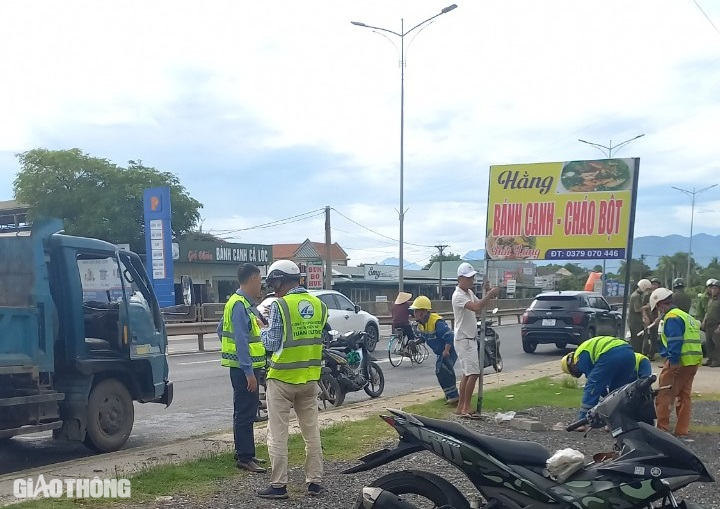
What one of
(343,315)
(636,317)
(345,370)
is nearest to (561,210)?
(345,370)

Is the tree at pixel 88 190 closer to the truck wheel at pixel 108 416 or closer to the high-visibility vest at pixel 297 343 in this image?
the truck wheel at pixel 108 416

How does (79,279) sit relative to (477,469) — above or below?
above

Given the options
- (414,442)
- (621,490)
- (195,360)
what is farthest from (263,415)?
(195,360)

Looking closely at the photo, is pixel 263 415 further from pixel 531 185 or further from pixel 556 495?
pixel 556 495

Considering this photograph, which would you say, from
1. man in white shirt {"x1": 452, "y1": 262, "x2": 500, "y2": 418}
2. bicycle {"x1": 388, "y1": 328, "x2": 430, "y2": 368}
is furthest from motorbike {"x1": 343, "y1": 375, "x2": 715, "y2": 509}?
bicycle {"x1": 388, "y1": 328, "x2": 430, "y2": 368}

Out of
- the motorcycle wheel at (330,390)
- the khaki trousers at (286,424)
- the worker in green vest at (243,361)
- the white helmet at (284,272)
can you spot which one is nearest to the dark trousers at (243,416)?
the worker in green vest at (243,361)

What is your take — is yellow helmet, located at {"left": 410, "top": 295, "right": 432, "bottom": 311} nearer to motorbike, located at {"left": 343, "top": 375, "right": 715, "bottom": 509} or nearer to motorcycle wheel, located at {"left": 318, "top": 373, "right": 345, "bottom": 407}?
motorcycle wheel, located at {"left": 318, "top": 373, "right": 345, "bottom": 407}

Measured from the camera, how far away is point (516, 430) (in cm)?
930

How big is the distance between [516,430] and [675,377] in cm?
185

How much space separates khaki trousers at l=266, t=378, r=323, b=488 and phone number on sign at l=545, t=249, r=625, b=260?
5326mm

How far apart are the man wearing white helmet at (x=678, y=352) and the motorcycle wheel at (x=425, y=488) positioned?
490 centimetres

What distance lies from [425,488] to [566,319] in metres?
16.2

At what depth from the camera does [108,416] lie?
848 centimetres

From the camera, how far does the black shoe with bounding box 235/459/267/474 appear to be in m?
7.07
